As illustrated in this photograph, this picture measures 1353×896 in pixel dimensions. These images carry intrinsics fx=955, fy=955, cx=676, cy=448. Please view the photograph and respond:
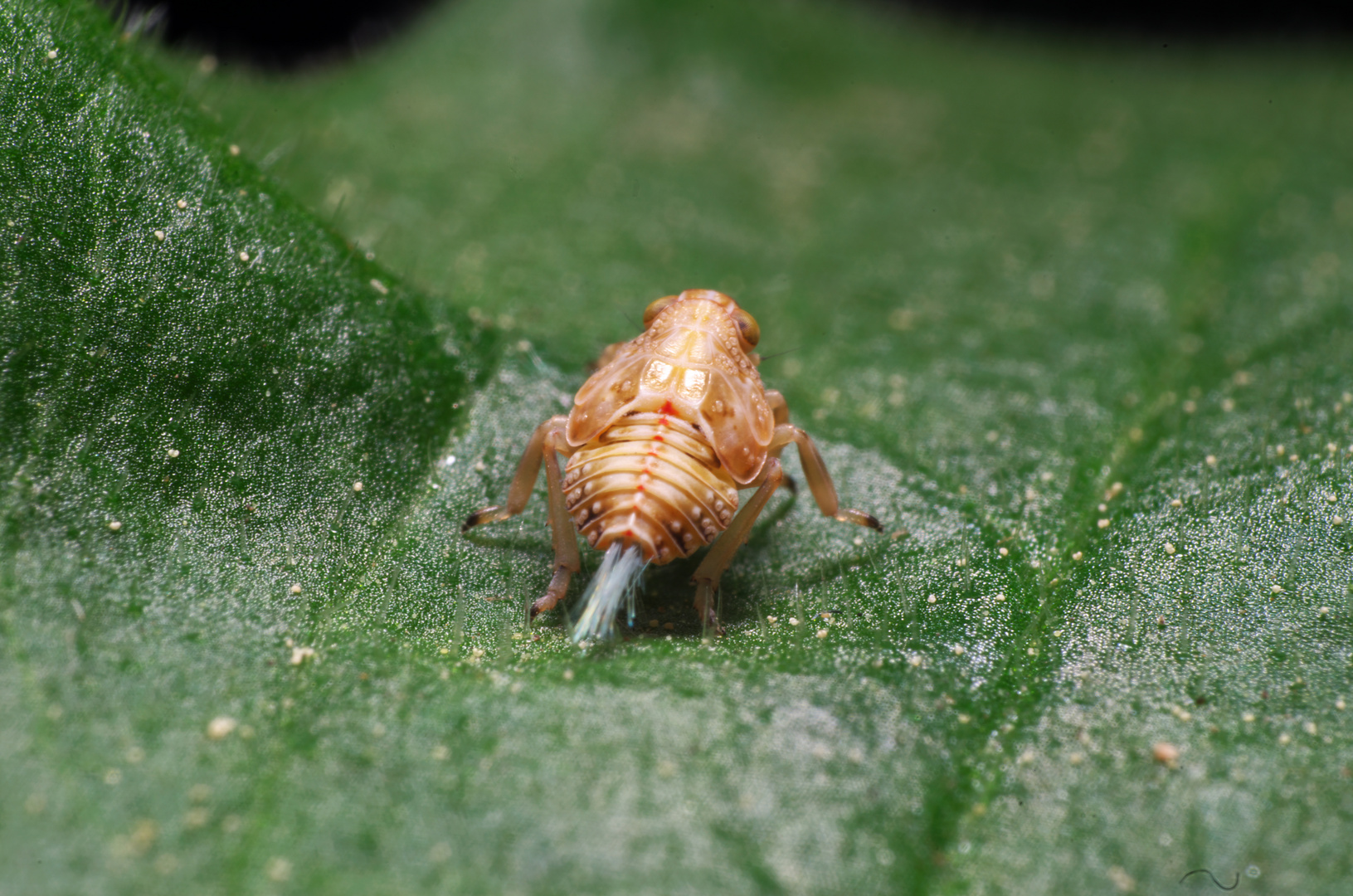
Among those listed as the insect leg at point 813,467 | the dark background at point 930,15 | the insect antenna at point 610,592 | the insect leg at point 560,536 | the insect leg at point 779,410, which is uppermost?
the dark background at point 930,15

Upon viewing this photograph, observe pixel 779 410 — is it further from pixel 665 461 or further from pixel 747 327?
pixel 665 461

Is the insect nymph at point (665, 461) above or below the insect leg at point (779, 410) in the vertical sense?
below

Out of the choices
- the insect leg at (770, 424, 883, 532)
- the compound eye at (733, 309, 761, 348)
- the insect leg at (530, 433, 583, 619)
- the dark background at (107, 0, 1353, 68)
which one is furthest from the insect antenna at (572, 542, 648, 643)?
the dark background at (107, 0, 1353, 68)

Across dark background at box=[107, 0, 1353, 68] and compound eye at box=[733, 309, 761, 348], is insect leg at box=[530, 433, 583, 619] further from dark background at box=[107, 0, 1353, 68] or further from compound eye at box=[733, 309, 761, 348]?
dark background at box=[107, 0, 1353, 68]

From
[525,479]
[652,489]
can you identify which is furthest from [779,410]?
[525,479]

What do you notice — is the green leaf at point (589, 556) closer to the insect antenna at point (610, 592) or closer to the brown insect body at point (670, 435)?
the insect antenna at point (610, 592)

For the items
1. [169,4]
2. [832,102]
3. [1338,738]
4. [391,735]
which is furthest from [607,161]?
[1338,738]

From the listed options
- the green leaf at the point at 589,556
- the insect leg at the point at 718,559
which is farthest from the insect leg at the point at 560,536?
the insect leg at the point at 718,559
